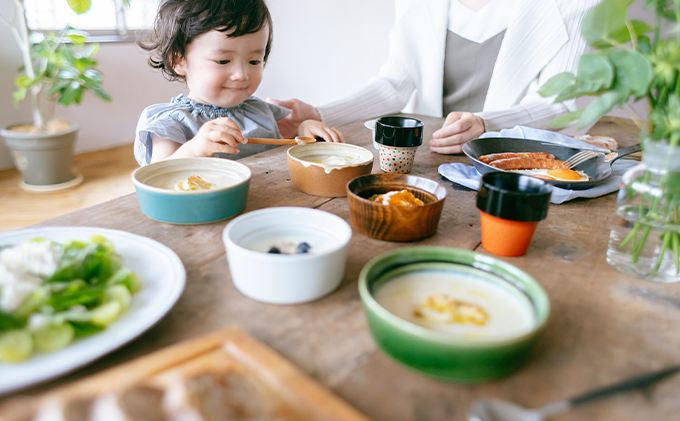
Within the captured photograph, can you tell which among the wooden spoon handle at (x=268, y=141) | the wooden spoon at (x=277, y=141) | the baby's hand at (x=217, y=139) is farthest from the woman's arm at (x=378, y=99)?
the baby's hand at (x=217, y=139)

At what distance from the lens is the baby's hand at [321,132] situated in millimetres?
1494

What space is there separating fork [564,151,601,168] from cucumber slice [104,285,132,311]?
1.03m

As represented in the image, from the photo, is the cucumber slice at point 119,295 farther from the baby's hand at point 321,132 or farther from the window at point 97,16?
the window at point 97,16

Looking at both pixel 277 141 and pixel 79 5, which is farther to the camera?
pixel 79 5

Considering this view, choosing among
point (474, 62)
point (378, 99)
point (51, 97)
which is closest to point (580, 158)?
point (378, 99)

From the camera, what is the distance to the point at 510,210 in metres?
0.75

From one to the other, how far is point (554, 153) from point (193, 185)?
3.02ft

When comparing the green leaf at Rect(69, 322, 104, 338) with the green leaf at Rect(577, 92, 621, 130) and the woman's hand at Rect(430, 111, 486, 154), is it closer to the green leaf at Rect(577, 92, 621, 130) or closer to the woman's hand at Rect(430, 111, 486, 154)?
the green leaf at Rect(577, 92, 621, 130)

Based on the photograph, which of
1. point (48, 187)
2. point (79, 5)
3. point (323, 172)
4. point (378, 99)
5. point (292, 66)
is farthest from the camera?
point (292, 66)

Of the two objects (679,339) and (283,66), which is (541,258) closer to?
(679,339)

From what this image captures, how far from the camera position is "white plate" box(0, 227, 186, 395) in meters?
0.47

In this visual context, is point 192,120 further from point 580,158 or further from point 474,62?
point 474,62

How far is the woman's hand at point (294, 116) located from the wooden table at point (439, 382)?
3.12 ft

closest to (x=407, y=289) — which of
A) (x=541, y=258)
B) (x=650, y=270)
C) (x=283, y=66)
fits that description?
(x=541, y=258)
